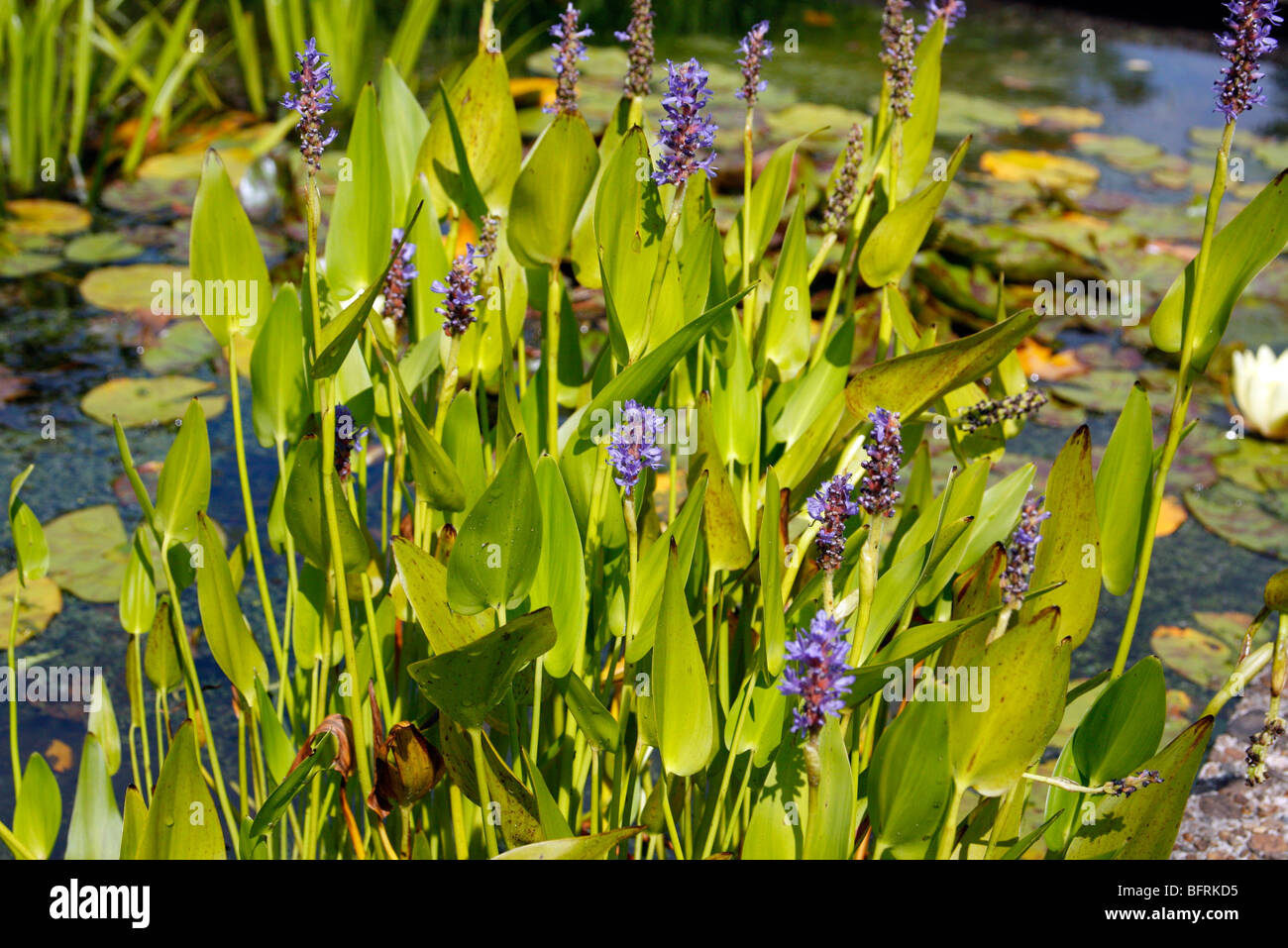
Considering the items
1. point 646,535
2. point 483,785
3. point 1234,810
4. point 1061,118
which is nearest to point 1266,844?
point 1234,810

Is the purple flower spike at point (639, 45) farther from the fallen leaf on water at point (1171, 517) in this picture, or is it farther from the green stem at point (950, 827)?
the fallen leaf on water at point (1171, 517)

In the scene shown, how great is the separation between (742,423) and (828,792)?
426 mm

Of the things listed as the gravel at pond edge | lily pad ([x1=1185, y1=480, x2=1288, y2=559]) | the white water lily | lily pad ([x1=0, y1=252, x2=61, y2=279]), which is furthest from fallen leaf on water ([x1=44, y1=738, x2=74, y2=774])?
the white water lily

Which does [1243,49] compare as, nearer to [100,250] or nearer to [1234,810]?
[1234,810]

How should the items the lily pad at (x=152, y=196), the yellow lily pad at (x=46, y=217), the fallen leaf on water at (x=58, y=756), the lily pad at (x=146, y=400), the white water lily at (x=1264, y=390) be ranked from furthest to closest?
the lily pad at (x=152, y=196) < the yellow lily pad at (x=46, y=217) < the white water lily at (x=1264, y=390) < the lily pad at (x=146, y=400) < the fallen leaf on water at (x=58, y=756)

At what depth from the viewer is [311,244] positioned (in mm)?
878

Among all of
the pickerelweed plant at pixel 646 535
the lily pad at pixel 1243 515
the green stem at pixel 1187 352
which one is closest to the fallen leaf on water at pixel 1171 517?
the lily pad at pixel 1243 515

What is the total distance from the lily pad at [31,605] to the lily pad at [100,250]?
4.95 feet

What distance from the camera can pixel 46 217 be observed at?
11.3 feet

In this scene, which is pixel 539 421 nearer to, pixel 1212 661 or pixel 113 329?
pixel 1212 661

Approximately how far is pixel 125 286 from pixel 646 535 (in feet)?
8.12

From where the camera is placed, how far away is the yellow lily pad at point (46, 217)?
11.1 feet

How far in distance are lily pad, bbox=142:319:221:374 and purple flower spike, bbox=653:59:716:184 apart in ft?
6.86
